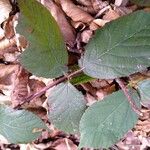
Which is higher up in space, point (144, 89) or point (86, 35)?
point (86, 35)

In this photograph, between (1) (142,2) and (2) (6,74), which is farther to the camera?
(2) (6,74)

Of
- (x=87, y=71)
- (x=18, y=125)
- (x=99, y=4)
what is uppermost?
(x=99, y=4)

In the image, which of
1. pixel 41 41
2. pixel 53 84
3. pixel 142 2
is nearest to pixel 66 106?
pixel 53 84

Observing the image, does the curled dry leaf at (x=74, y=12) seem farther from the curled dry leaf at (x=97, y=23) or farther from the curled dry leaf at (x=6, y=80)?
the curled dry leaf at (x=6, y=80)

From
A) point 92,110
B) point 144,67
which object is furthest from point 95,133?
point 144,67

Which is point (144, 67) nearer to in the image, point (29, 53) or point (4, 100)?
point (29, 53)

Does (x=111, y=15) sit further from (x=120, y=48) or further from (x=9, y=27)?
(x=9, y=27)

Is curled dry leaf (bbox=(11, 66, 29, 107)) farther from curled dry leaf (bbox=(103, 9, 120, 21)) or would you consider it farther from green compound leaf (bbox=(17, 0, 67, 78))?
curled dry leaf (bbox=(103, 9, 120, 21))
